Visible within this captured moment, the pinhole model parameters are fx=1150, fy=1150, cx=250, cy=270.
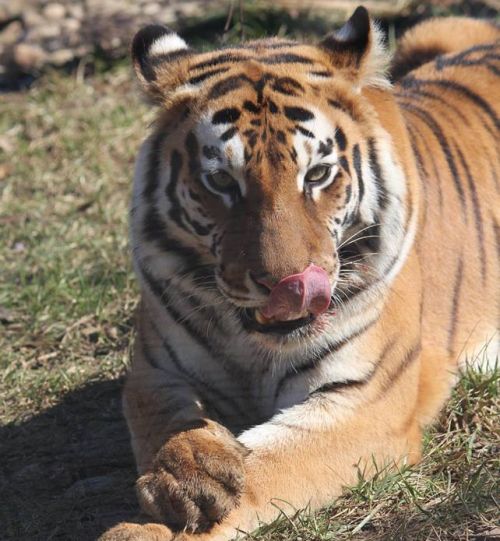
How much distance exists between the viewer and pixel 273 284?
2783mm

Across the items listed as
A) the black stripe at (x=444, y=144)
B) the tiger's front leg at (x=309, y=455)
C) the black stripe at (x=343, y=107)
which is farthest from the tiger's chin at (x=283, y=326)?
the black stripe at (x=444, y=144)

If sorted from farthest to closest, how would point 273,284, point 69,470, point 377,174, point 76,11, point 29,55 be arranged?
1. point 76,11
2. point 29,55
3. point 69,470
4. point 377,174
5. point 273,284

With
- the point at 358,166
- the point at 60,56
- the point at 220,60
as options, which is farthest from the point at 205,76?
the point at 60,56

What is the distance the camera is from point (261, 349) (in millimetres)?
3213

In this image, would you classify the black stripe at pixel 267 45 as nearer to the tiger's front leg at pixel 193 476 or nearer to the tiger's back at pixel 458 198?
the tiger's back at pixel 458 198

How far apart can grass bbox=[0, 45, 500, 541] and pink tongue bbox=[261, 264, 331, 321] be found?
54 cm

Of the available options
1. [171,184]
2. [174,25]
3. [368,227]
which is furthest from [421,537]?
[174,25]

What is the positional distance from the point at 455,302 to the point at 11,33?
3758mm

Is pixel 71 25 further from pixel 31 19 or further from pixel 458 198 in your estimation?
pixel 458 198

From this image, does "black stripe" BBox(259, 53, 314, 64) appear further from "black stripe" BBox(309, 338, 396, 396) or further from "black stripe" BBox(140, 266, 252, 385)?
"black stripe" BBox(309, 338, 396, 396)

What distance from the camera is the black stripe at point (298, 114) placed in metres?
2.99

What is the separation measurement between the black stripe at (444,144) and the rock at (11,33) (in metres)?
3.25

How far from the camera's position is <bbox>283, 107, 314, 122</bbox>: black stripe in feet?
9.81

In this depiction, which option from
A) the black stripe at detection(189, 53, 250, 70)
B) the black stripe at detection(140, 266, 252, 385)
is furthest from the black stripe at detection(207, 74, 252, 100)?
the black stripe at detection(140, 266, 252, 385)
